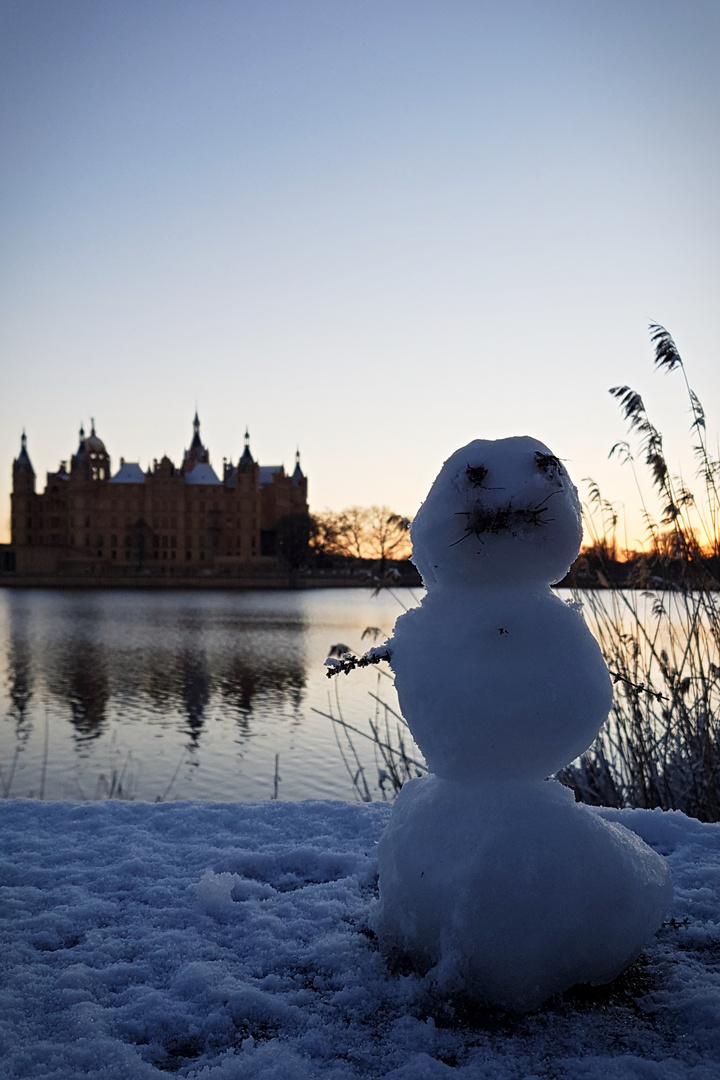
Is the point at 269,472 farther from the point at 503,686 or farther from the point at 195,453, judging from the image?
the point at 503,686

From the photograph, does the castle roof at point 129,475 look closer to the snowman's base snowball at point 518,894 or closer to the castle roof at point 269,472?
the castle roof at point 269,472

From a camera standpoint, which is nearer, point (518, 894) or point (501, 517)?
point (518, 894)

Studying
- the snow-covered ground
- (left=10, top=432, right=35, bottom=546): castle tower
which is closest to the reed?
the snow-covered ground

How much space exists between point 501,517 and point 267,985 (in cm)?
129

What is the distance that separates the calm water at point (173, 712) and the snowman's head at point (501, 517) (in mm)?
4536

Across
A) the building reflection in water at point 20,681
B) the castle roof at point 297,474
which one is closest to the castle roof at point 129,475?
the castle roof at point 297,474

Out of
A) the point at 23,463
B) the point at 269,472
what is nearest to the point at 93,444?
the point at 23,463

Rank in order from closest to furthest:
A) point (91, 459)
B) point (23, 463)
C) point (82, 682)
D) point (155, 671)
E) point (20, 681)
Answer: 1. point (20, 681)
2. point (82, 682)
3. point (155, 671)
4. point (91, 459)
5. point (23, 463)

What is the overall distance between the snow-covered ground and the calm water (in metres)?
3.53

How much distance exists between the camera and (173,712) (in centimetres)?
1253

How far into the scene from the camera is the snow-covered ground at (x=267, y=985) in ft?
5.14

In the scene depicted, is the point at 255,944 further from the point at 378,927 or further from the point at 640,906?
the point at 640,906

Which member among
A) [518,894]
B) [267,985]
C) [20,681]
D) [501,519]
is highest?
[501,519]

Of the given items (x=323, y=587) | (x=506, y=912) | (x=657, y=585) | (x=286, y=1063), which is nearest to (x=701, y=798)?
(x=657, y=585)
